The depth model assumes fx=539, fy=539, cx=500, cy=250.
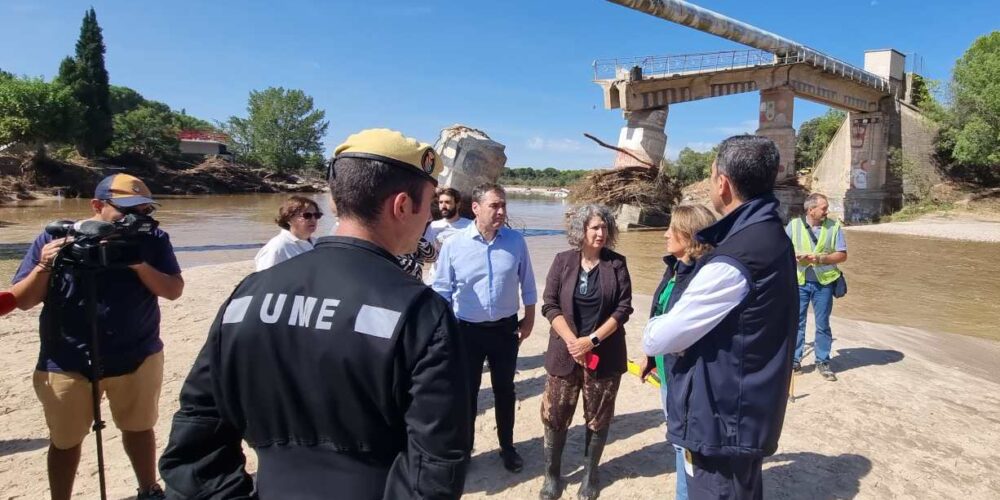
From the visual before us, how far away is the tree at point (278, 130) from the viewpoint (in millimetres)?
67625

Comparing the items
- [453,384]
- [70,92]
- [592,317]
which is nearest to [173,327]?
[592,317]

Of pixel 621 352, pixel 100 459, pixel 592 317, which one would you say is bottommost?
pixel 100 459

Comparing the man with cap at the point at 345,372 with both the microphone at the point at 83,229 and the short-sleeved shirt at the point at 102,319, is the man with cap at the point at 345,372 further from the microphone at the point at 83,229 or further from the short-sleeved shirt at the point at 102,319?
the short-sleeved shirt at the point at 102,319

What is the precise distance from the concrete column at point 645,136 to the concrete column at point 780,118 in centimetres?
486

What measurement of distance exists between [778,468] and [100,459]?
389cm

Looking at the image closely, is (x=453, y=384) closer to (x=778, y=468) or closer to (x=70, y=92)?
(x=778, y=468)

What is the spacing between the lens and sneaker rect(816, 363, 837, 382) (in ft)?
17.3

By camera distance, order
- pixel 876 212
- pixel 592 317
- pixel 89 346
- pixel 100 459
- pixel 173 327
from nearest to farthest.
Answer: pixel 100 459 < pixel 89 346 < pixel 592 317 < pixel 173 327 < pixel 876 212

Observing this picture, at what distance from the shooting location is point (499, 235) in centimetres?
363

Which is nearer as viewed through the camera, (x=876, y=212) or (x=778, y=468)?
(x=778, y=468)

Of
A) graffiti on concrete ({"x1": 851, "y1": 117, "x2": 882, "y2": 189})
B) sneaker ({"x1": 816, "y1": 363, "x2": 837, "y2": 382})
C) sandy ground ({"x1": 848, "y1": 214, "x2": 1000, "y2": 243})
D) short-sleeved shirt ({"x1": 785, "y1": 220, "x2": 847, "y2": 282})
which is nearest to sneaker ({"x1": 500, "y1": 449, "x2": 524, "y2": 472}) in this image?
sneaker ({"x1": 816, "y1": 363, "x2": 837, "y2": 382})

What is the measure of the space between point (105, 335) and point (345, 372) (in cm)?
229

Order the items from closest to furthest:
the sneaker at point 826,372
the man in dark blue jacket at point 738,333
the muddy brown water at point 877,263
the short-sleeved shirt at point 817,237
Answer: the man in dark blue jacket at point 738,333 < the sneaker at point 826,372 < the short-sleeved shirt at point 817,237 < the muddy brown water at point 877,263

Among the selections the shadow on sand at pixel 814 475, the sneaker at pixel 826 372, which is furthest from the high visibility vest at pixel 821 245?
the shadow on sand at pixel 814 475
